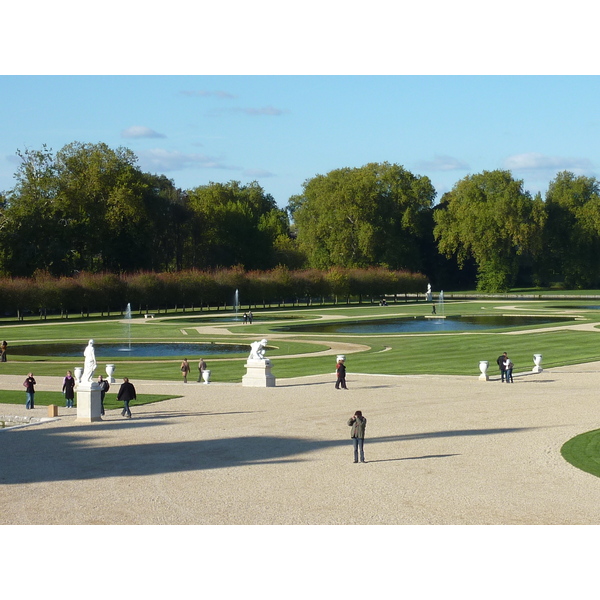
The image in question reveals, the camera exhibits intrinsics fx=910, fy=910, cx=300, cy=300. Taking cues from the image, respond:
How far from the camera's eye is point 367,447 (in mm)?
24109

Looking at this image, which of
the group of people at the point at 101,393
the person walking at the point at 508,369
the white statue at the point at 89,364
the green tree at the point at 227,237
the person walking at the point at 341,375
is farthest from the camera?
the green tree at the point at 227,237

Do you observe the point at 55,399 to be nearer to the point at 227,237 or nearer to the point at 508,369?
the point at 508,369

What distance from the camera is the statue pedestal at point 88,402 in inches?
1132

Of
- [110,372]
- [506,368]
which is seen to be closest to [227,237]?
[110,372]

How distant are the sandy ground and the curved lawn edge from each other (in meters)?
0.33

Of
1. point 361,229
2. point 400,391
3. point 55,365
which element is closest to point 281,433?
point 400,391

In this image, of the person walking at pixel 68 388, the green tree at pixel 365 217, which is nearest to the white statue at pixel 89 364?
the person walking at pixel 68 388

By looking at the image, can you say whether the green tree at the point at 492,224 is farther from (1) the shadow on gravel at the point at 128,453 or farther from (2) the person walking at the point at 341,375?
(1) the shadow on gravel at the point at 128,453

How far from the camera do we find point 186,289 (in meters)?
102

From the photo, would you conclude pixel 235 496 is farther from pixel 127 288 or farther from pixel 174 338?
pixel 127 288

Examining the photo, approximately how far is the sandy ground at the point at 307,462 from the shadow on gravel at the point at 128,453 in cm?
5

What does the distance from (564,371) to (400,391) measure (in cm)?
1107

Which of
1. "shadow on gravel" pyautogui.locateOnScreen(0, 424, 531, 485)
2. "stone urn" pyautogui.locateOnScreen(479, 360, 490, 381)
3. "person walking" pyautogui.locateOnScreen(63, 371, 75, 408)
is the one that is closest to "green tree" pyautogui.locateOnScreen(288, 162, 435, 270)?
"stone urn" pyautogui.locateOnScreen(479, 360, 490, 381)

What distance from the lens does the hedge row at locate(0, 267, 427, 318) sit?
294 feet
